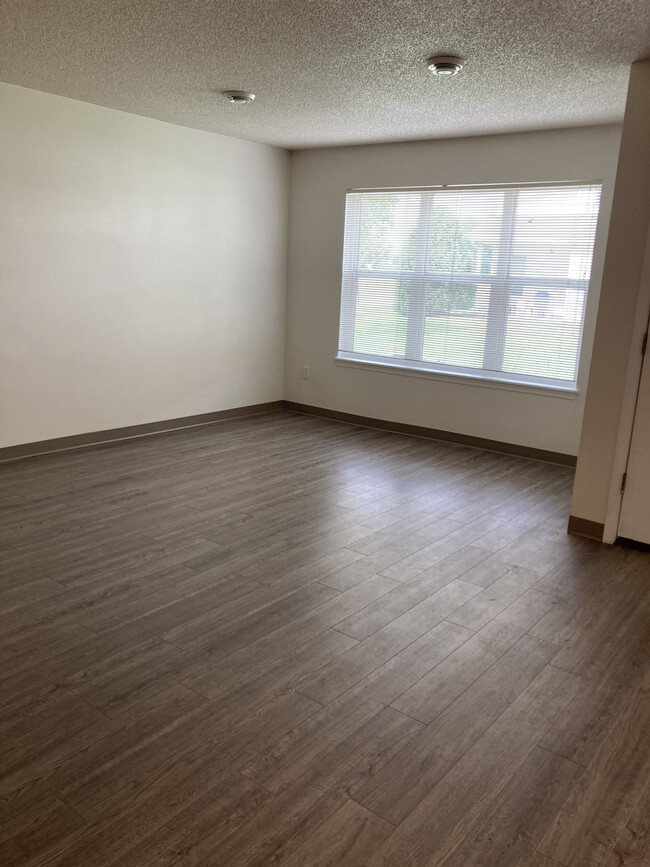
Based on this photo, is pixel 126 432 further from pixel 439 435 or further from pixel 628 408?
pixel 628 408

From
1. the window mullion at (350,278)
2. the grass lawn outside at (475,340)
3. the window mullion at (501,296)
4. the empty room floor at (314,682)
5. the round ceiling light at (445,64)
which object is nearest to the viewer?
the empty room floor at (314,682)

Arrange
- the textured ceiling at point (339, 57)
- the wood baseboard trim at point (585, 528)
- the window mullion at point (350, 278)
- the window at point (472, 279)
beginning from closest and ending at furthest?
1. the textured ceiling at point (339, 57)
2. the wood baseboard trim at point (585, 528)
3. the window at point (472, 279)
4. the window mullion at point (350, 278)

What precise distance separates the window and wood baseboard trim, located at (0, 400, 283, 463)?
3.71ft

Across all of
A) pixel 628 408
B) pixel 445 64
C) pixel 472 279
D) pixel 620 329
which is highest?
pixel 445 64

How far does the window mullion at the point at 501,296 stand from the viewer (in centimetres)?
552

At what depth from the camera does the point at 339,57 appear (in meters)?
3.60

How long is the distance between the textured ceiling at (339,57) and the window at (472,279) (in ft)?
2.24

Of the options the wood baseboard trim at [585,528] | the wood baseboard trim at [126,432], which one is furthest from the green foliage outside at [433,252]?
the wood baseboard trim at [585,528]

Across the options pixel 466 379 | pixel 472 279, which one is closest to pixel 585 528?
pixel 466 379

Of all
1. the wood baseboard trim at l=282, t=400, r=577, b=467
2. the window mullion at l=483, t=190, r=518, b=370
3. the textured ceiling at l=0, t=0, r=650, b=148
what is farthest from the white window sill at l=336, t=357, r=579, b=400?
the textured ceiling at l=0, t=0, r=650, b=148

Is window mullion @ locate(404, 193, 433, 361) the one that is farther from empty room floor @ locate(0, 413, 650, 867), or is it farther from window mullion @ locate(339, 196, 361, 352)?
empty room floor @ locate(0, 413, 650, 867)

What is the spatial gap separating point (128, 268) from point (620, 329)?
3.80 metres

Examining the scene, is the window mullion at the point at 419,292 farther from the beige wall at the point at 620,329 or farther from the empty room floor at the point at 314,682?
the beige wall at the point at 620,329

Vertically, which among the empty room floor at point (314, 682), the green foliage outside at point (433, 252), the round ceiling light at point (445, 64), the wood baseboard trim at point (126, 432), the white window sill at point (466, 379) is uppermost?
the round ceiling light at point (445, 64)
